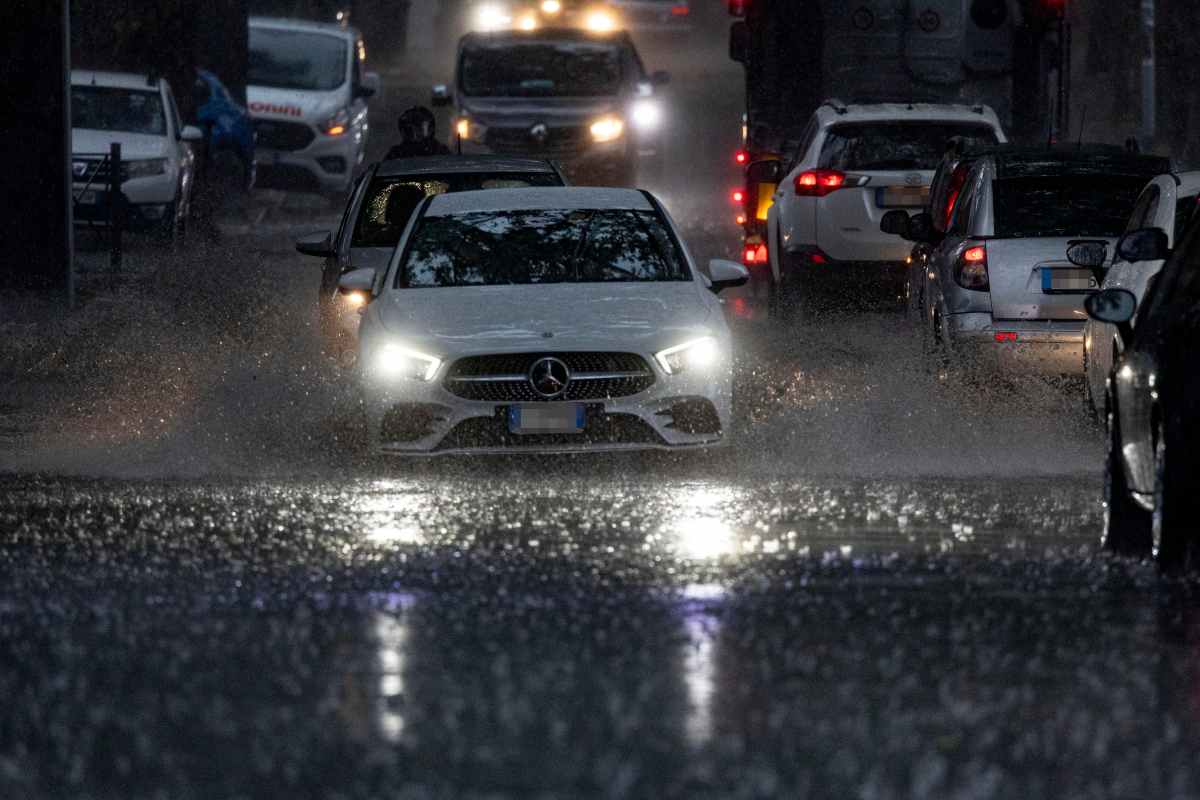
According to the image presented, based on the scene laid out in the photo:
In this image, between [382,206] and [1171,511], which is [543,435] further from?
[382,206]

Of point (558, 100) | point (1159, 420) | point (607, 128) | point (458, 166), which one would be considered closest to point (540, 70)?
point (558, 100)

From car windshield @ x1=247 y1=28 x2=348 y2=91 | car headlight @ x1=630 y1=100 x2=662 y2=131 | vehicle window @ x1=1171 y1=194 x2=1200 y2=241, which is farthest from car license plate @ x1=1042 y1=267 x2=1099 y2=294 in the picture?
car windshield @ x1=247 y1=28 x2=348 y2=91

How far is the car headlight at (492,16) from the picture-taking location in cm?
6725

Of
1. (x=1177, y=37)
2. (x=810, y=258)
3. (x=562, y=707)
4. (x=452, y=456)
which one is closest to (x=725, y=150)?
(x=1177, y=37)

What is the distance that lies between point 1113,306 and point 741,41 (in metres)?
18.6

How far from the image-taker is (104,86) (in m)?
31.5

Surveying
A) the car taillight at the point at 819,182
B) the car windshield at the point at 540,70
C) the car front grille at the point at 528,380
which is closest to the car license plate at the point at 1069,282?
the car front grille at the point at 528,380

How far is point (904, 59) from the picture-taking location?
26688mm

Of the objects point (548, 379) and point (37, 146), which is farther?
point (37, 146)

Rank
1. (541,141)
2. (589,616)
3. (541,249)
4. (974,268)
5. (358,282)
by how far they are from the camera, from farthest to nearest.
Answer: (541,141), (974,268), (358,282), (541,249), (589,616)

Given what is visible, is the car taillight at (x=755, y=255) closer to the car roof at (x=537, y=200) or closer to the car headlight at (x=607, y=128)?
the car roof at (x=537, y=200)

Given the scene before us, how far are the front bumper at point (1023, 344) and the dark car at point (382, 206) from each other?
331cm

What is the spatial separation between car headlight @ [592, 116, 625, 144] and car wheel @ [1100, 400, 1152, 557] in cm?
→ 2464

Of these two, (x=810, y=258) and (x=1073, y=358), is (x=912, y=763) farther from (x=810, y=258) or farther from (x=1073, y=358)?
(x=810, y=258)
